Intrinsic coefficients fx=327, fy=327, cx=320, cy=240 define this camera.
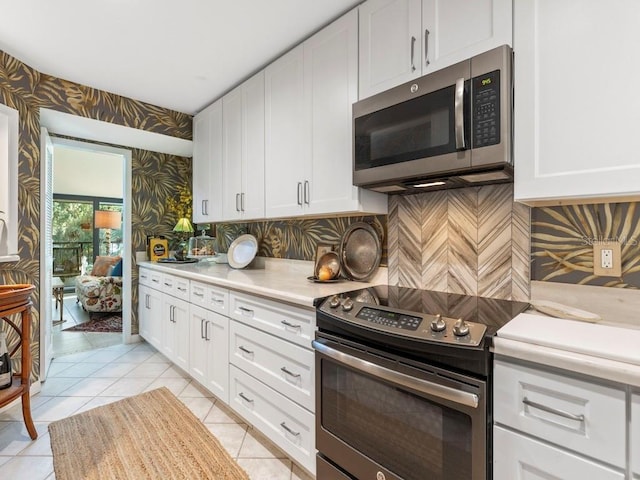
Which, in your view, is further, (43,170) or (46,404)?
(43,170)

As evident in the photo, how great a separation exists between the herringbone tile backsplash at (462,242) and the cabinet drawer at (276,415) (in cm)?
88

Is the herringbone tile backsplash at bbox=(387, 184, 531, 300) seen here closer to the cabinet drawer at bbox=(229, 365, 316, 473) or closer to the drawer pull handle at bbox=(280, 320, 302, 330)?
the drawer pull handle at bbox=(280, 320, 302, 330)

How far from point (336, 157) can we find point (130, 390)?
7.90 ft

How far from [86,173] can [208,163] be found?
4799 mm

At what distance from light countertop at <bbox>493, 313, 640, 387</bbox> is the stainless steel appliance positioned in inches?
2.7

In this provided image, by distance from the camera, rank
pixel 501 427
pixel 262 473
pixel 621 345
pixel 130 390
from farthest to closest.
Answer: pixel 130 390
pixel 262 473
pixel 501 427
pixel 621 345

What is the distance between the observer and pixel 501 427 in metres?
0.99

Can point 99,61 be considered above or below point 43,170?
above

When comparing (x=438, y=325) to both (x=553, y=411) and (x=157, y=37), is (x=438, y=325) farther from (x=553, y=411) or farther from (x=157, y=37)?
(x=157, y=37)

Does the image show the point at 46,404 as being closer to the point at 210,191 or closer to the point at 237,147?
the point at 210,191

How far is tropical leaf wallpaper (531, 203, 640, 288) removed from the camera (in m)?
1.22

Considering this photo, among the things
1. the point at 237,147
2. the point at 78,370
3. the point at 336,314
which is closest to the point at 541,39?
the point at 336,314

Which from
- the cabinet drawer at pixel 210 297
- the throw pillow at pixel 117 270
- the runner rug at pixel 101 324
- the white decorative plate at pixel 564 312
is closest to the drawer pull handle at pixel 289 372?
the cabinet drawer at pixel 210 297

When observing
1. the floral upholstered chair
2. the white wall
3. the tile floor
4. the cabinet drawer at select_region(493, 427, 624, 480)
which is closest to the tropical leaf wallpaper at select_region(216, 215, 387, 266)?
the cabinet drawer at select_region(493, 427, 624, 480)
